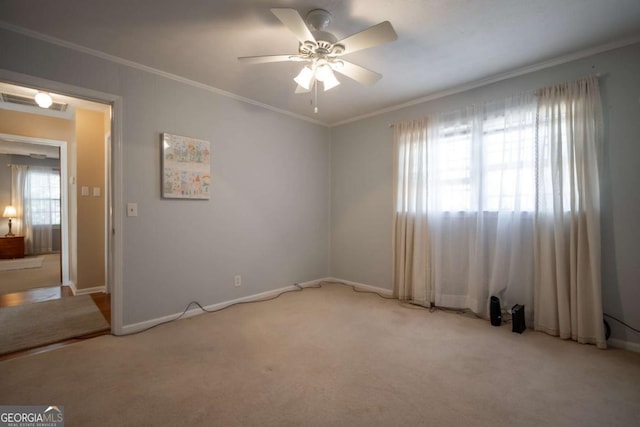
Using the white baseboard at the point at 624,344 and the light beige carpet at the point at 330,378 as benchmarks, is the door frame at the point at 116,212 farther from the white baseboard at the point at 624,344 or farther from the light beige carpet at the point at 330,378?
the white baseboard at the point at 624,344

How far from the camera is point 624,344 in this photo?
7.61ft

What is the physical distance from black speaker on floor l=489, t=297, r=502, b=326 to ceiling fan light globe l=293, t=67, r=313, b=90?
271 centimetres

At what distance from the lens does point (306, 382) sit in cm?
187

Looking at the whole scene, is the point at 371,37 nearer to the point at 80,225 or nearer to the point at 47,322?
the point at 47,322

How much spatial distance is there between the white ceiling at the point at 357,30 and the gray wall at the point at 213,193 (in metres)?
0.25

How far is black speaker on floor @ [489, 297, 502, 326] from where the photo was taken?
9.21 ft

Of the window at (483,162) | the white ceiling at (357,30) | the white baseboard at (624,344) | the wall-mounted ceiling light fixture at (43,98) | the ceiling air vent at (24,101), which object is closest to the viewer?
the white ceiling at (357,30)

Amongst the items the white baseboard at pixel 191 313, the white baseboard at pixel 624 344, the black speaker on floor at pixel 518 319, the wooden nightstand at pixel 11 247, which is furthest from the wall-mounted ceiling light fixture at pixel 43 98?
the white baseboard at pixel 624 344

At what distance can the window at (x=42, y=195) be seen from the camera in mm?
7246

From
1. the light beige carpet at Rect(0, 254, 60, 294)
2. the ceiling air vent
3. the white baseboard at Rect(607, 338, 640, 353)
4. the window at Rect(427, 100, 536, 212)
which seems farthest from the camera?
the light beige carpet at Rect(0, 254, 60, 294)

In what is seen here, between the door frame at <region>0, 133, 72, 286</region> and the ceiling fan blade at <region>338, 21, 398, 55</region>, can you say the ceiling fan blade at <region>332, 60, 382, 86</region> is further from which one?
the door frame at <region>0, 133, 72, 286</region>

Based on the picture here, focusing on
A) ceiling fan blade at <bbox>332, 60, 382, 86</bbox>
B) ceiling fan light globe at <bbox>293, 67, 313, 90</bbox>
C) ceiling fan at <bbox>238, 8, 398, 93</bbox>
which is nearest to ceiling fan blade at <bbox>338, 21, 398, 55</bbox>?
ceiling fan at <bbox>238, 8, 398, 93</bbox>


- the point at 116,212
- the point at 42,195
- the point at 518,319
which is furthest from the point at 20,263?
the point at 518,319

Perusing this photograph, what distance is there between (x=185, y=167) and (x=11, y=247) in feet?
21.9
